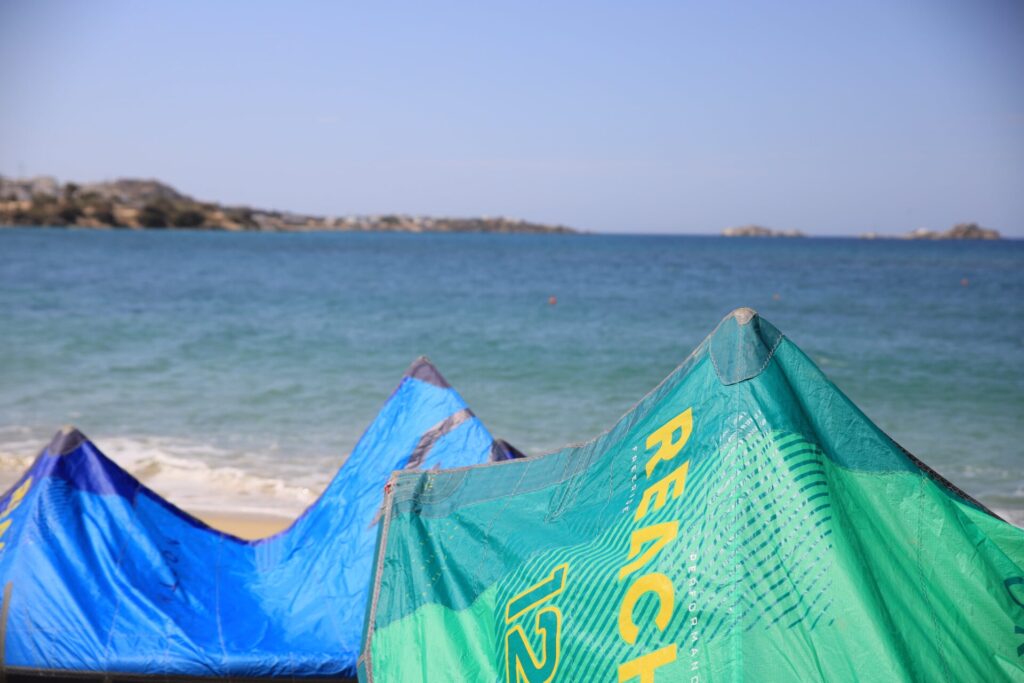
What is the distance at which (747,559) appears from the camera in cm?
231

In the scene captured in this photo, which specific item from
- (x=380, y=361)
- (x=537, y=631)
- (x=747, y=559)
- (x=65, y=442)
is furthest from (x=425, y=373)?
(x=380, y=361)

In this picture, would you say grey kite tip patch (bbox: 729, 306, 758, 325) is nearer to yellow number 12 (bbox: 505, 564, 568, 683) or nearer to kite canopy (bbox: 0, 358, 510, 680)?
yellow number 12 (bbox: 505, 564, 568, 683)

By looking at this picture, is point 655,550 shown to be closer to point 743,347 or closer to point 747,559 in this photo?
point 747,559

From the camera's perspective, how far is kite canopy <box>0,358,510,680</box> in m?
4.22

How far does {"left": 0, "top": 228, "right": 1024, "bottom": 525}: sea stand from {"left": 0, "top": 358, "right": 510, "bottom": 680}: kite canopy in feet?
10.8

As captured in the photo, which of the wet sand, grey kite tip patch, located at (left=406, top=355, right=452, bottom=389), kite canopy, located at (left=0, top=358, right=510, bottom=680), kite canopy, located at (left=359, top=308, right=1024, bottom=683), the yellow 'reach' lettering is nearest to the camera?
kite canopy, located at (left=359, top=308, right=1024, bottom=683)

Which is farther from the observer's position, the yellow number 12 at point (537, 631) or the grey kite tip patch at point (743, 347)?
the yellow number 12 at point (537, 631)

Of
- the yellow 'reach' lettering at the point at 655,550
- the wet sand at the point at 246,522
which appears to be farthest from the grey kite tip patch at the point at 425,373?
the wet sand at the point at 246,522

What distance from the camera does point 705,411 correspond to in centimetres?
262

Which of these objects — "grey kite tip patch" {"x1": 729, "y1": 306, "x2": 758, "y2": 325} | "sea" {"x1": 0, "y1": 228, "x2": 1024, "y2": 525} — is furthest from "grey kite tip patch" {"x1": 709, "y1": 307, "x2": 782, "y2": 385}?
"sea" {"x1": 0, "y1": 228, "x2": 1024, "y2": 525}

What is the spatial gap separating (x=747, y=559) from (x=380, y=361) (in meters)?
15.2

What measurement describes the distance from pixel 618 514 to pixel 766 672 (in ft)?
2.36

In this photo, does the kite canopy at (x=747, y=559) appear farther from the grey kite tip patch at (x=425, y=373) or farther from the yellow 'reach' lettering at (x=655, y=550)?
the grey kite tip patch at (x=425, y=373)

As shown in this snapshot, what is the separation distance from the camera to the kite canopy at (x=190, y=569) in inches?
166
